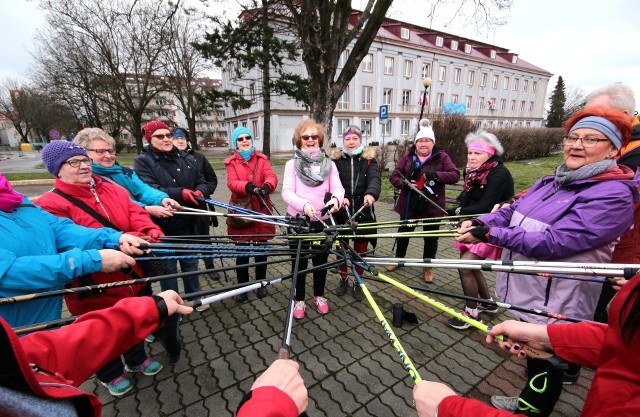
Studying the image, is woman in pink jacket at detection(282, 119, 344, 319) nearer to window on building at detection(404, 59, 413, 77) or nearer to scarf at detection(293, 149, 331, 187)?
scarf at detection(293, 149, 331, 187)

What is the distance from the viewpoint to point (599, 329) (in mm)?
1322

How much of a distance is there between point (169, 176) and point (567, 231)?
150 inches

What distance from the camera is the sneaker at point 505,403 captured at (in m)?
2.31

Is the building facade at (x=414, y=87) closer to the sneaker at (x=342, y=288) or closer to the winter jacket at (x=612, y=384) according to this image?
the sneaker at (x=342, y=288)

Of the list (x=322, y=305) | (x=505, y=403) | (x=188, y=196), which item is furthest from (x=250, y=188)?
(x=505, y=403)

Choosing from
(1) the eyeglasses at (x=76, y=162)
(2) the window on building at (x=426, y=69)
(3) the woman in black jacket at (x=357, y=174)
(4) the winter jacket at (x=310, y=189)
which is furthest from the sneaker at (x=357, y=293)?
(2) the window on building at (x=426, y=69)

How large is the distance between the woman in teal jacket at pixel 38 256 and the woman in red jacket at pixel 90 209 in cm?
20

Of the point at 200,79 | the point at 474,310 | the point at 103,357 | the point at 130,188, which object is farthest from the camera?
the point at 200,79

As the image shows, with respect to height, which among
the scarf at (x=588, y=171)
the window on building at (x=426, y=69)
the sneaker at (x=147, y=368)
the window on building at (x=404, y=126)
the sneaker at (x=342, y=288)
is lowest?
the sneaker at (x=147, y=368)

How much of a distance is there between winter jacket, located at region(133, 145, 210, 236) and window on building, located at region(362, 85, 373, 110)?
33.6m

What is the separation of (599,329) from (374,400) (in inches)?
68.6

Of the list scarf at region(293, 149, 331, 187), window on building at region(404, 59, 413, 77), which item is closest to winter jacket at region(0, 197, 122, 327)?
scarf at region(293, 149, 331, 187)

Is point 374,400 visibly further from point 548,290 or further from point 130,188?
point 130,188

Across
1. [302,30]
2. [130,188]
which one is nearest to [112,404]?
[130,188]
